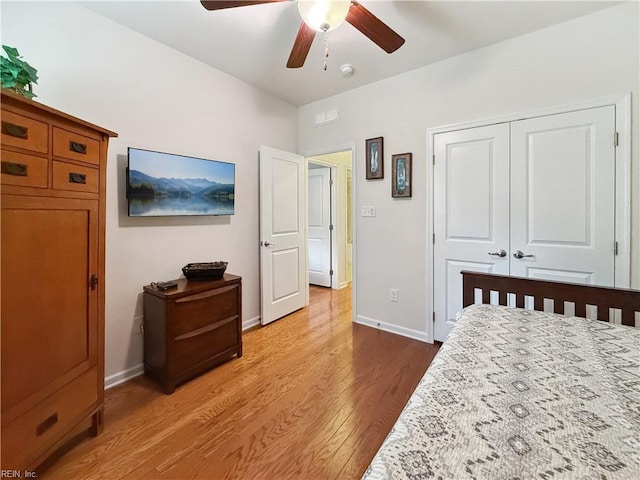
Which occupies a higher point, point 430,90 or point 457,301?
point 430,90

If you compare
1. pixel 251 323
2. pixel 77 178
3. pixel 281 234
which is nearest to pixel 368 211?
pixel 281 234

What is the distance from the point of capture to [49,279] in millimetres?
1324

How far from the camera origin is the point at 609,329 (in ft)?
4.44

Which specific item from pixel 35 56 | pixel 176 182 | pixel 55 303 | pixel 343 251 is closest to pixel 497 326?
pixel 55 303

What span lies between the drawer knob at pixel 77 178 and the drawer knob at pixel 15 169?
0.66 feet

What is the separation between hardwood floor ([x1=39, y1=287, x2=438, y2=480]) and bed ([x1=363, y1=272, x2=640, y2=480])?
83 cm

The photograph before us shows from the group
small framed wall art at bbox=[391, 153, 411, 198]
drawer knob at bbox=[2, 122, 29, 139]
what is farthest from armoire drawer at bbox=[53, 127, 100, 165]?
small framed wall art at bbox=[391, 153, 411, 198]

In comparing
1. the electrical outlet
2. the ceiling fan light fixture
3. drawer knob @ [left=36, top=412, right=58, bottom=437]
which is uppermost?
the ceiling fan light fixture

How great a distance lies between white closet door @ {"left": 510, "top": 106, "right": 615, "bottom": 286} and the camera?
2010mm

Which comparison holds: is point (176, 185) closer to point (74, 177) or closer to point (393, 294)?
point (74, 177)

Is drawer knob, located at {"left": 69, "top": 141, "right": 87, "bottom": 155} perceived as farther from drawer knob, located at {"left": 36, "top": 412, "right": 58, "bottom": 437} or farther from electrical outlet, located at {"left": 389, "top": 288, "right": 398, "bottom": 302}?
electrical outlet, located at {"left": 389, "top": 288, "right": 398, "bottom": 302}

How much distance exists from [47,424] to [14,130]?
4.17 feet

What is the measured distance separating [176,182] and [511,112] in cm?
276

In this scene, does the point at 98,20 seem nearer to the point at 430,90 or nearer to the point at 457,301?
the point at 430,90
